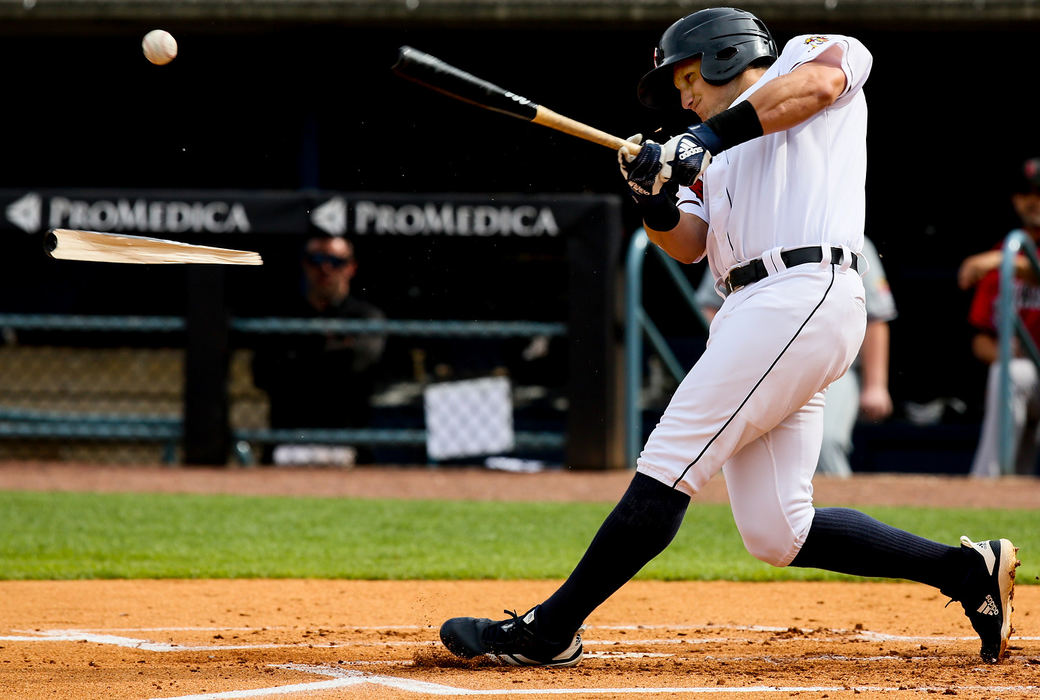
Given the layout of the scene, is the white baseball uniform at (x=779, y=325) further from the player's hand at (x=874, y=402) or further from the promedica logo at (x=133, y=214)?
the promedica logo at (x=133, y=214)

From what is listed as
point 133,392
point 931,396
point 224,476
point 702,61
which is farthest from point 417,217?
point 702,61

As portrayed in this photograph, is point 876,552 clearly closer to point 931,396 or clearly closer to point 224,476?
point 224,476

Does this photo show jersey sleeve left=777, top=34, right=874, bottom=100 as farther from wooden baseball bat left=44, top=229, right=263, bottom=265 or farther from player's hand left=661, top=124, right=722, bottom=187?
wooden baseball bat left=44, top=229, right=263, bottom=265

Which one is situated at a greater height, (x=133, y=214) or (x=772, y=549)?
(x=133, y=214)

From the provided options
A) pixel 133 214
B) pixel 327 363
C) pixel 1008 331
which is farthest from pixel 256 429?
pixel 1008 331

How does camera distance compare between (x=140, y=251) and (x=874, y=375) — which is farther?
(x=874, y=375)

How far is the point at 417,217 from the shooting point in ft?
28.5

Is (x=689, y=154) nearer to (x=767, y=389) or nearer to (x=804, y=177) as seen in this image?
(x=804, y=177)

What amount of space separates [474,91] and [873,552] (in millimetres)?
1495

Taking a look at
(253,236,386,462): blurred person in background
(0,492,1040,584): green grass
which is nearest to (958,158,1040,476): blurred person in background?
(0,492,1040,584): green grass

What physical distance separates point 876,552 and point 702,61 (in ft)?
4.19

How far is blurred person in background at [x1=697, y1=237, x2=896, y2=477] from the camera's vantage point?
719cm

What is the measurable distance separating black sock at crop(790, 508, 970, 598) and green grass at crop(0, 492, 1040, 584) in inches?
72.6

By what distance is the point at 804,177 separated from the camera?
11.1ft
